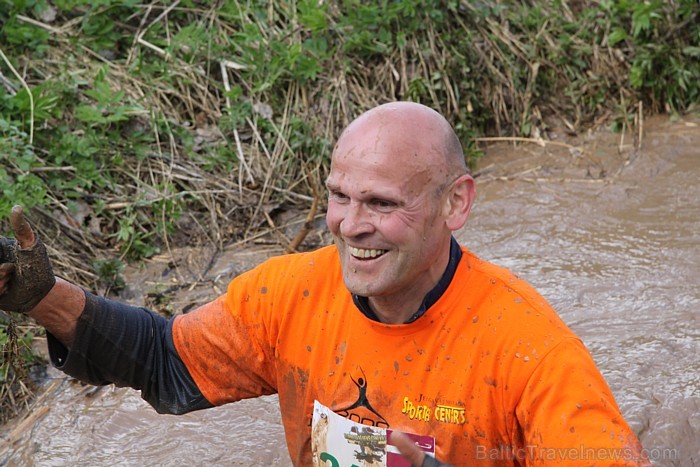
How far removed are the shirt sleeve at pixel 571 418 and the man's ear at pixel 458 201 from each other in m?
0.45

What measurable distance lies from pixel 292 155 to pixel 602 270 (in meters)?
1.94

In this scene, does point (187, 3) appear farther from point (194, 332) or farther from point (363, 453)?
point (363, 453)

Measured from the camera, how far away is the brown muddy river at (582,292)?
3.33 meters

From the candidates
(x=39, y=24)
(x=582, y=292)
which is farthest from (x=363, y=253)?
(x=39, y=24)

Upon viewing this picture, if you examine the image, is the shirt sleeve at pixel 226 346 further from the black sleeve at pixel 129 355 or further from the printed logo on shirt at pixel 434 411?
the printed logo on shirt at pixel 434 411

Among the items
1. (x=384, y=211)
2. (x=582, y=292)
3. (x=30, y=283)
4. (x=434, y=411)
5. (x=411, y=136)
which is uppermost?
(x=411, y=136)

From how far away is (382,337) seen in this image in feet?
7.54

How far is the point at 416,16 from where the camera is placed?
226 inches

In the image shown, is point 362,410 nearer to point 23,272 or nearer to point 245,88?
point 23,272

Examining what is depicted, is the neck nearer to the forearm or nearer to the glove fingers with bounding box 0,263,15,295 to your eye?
the forearm

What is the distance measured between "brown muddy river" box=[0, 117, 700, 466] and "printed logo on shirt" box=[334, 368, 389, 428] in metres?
1.10

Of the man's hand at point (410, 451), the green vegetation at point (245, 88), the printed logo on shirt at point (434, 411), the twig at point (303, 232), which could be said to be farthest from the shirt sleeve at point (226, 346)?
the twig at point (303, 232)

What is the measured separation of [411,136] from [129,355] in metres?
1.01

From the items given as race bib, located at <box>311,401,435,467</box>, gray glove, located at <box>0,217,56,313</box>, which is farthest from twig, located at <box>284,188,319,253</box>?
gray glove, located at <box>0,217,56,313</box>
